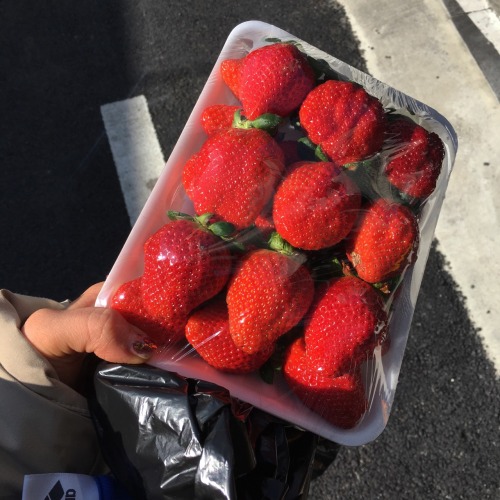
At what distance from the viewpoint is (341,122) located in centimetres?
119

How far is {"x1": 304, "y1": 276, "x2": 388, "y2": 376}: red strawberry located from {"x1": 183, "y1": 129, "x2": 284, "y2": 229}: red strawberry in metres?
0.22

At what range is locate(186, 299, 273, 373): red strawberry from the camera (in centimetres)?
115

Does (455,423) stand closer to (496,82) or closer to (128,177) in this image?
(496,82)

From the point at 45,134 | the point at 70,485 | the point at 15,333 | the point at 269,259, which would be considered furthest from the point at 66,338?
the point at 45,134

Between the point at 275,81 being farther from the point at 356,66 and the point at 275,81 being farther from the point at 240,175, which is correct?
the point at 356,66

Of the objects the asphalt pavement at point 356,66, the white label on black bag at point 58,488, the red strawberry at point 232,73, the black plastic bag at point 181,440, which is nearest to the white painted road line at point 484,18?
the asphalt pavement at point 356,66

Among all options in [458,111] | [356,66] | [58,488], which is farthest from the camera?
[356,66]

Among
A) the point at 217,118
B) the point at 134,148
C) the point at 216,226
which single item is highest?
the point at 217,118

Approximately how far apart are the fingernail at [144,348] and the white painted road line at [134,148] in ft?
4.33

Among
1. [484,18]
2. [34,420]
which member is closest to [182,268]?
[34,420]

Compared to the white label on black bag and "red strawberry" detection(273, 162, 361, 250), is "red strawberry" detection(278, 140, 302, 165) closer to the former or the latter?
"red strawberry" detection(273, 162, 361, 250)

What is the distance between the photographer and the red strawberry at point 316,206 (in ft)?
3.63

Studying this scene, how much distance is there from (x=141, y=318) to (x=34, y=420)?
0.92 ft

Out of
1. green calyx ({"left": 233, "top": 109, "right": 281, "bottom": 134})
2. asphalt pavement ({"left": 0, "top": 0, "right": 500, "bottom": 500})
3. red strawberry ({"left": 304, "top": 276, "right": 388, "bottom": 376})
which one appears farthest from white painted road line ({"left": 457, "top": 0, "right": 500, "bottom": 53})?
red strawberry ({"left": 304, "top": 276, "right": 388, "bottom": 376})
